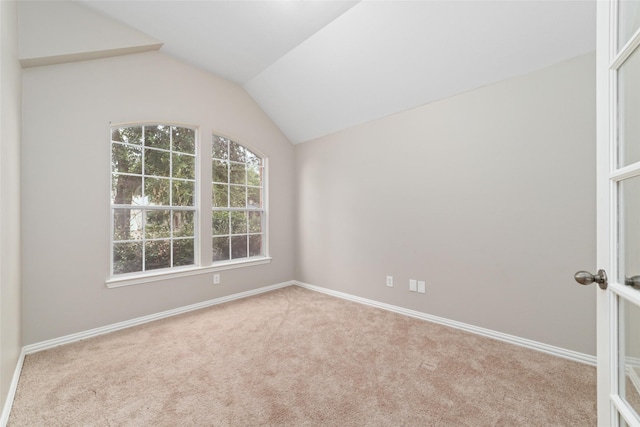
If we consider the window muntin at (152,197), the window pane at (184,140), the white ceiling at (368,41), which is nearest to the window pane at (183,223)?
the window muntin at (152,197)

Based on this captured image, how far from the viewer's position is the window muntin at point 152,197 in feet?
9.40

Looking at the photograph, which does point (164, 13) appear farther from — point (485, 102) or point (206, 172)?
point (485, 102)

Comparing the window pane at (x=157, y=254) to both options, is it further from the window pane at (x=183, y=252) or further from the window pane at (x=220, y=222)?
the window pane at (x=220, y=222)

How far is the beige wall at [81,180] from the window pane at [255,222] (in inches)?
37.3

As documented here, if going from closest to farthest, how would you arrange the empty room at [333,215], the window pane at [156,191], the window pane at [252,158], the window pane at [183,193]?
the empty room at [333,215] < the window pane at [156,191] < the window pane at [183,193] < the window pane at [252,158]

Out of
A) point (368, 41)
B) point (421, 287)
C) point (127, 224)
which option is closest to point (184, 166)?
point (127, 224)

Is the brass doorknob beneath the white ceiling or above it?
beneath

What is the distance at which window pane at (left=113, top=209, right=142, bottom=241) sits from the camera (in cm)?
285

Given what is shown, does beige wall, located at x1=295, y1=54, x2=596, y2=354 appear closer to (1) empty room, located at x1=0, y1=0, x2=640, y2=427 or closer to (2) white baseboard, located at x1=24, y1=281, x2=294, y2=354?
(1) empty room, located at x1=0, y1=0, x2=640, y2=427

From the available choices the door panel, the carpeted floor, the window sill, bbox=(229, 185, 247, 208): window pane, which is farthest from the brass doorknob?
bbox=(229, 185, 247, 208): window pane

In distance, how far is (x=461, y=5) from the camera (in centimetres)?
210

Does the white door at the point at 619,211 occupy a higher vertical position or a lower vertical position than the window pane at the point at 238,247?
higher

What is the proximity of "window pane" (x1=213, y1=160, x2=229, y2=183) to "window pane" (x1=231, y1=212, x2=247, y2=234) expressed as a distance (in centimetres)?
49

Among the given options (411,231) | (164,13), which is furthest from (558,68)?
(164,13)
